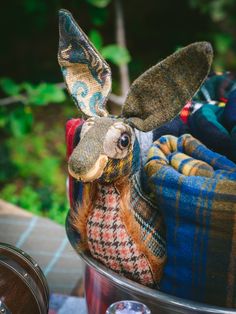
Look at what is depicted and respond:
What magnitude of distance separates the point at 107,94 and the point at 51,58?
2220 millimetres

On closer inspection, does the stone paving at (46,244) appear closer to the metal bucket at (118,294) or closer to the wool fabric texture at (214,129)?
the metal bucket at (118,294)

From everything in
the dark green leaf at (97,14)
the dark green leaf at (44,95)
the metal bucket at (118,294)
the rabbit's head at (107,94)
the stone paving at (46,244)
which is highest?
the rabbit's head at (107,94)

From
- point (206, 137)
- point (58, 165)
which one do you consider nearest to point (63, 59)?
point (206, 137)

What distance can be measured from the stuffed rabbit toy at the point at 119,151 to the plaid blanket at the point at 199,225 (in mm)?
37

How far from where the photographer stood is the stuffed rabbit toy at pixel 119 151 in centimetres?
73

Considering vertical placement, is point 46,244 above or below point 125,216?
below

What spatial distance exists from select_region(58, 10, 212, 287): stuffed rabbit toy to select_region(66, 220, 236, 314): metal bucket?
20 mm

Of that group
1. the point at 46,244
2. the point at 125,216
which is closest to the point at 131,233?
the point at 125,216

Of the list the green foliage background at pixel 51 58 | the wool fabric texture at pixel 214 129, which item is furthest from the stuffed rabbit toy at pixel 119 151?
the green foliage background at pixel 51 58

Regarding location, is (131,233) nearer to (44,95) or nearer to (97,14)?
(44,95)

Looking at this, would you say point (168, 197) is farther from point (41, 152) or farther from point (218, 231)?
point (41, 152)

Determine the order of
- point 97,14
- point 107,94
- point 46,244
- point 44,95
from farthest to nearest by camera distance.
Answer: point 97,14
point 44,95
point 46,244
point 107,94

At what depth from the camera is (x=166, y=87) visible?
29.6 inches

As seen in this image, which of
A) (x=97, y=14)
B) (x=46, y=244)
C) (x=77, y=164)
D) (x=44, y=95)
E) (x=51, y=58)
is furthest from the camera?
(x=51, y=58)
